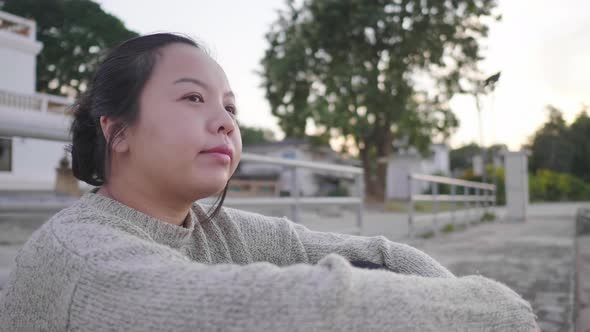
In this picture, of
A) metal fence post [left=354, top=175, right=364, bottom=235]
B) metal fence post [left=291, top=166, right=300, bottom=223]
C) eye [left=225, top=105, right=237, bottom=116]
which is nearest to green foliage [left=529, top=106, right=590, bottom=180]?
metal fence post [left=354, top=175, right=364, bottom=235]

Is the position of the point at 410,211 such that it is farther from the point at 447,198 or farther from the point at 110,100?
the point at 110,100

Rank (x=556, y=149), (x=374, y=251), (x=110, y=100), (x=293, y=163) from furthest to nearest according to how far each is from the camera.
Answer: (x=556, y=149) < (x=293, y=163) < (x=374, y=251) < (x=110, y=100)

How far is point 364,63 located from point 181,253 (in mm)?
14113

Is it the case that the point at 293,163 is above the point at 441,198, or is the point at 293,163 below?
above

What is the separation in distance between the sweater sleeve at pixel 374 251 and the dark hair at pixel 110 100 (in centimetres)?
26

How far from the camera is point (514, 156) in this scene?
10.8 m

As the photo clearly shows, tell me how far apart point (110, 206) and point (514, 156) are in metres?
11.2

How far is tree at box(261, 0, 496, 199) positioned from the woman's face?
12971 mm

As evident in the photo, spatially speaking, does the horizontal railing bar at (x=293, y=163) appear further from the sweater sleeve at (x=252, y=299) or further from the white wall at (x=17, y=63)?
the white wall at (x=17, y=63)

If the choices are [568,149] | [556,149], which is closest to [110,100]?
[556,149]

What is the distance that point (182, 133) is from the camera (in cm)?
84

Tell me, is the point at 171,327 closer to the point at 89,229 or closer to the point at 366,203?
the point at 89,229

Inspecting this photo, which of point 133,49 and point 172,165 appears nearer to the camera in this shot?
point 172,165

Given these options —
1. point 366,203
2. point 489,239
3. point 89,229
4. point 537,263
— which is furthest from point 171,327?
point 366,203
